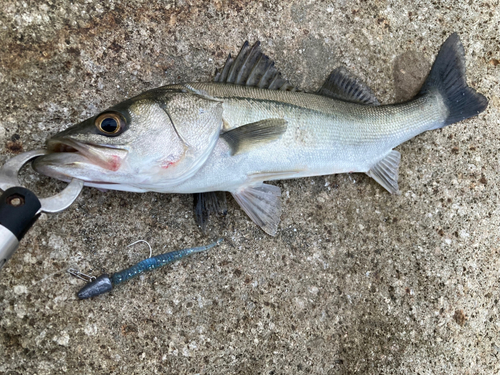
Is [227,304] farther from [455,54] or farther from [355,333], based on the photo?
[455,54]

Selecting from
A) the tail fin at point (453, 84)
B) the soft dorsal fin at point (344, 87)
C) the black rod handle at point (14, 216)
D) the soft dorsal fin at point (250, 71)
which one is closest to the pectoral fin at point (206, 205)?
the soft dorsal fin at point (250, 71)

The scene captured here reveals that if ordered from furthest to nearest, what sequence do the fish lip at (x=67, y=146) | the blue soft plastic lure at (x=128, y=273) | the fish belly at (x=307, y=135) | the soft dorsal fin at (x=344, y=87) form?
the soft dorsal fin at (x=344, y=87), the fish belly at (x=307, y=135), the blue soft plastic lure at (x=128, y=273), the fish lip at (x=67, y=146)

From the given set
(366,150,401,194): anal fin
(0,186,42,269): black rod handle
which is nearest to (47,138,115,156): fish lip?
(0,186,42,269): black rod handle

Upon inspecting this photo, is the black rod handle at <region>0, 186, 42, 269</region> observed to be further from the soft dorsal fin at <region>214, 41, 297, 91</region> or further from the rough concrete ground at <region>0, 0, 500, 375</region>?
the soft dorsal fin at <region>214, 41, 297, 91</region>

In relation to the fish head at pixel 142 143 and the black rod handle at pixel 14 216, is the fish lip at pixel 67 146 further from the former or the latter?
the black rod handle at pixel 14 216

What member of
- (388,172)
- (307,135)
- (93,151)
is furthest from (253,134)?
(388,172)
